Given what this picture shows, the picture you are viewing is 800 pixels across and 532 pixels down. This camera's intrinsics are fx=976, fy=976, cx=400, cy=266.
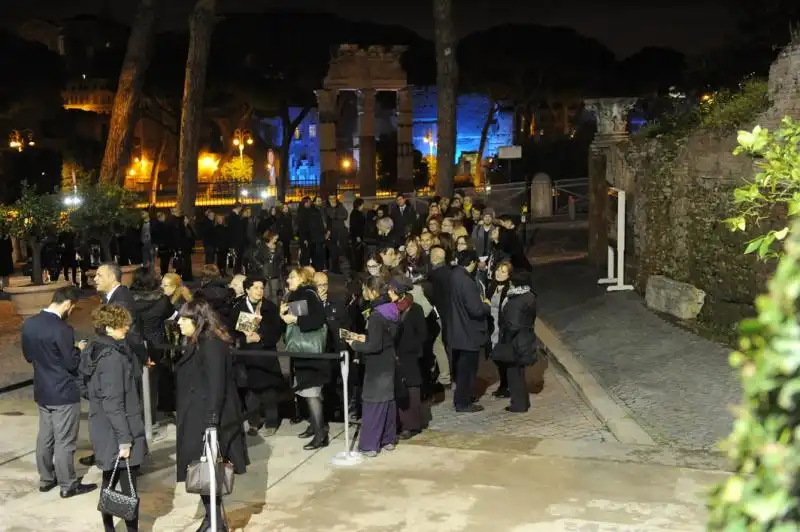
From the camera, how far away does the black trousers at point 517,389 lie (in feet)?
32.7

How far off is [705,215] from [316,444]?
7.22 m

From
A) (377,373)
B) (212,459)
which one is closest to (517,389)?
(377,373)

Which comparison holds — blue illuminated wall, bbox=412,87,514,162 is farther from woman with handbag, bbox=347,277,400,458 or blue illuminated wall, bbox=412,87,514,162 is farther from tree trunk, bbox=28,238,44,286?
woman with handbag, bbox=347,277,400,458

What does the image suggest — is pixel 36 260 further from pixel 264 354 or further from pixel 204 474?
pixel 204 474

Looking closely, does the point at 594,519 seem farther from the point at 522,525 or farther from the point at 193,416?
the point at 193,416

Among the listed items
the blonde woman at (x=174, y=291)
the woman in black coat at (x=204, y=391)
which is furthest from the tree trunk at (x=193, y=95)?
the woman in black coat at (x=204, y=391)

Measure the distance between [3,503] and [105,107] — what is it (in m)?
42.8

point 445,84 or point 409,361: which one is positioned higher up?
point 445,84

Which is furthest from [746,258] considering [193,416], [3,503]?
[3,503]

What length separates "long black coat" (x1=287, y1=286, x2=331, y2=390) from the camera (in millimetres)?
8820

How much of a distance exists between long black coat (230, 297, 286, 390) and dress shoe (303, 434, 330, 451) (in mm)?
695

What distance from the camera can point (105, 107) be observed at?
47938 millimetres

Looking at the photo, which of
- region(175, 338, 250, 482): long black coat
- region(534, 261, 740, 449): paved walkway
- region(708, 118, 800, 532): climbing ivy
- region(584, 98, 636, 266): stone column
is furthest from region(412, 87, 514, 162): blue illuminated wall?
region(708, 118, 800, 532): climbing ivy

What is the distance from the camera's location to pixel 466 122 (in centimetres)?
6272
